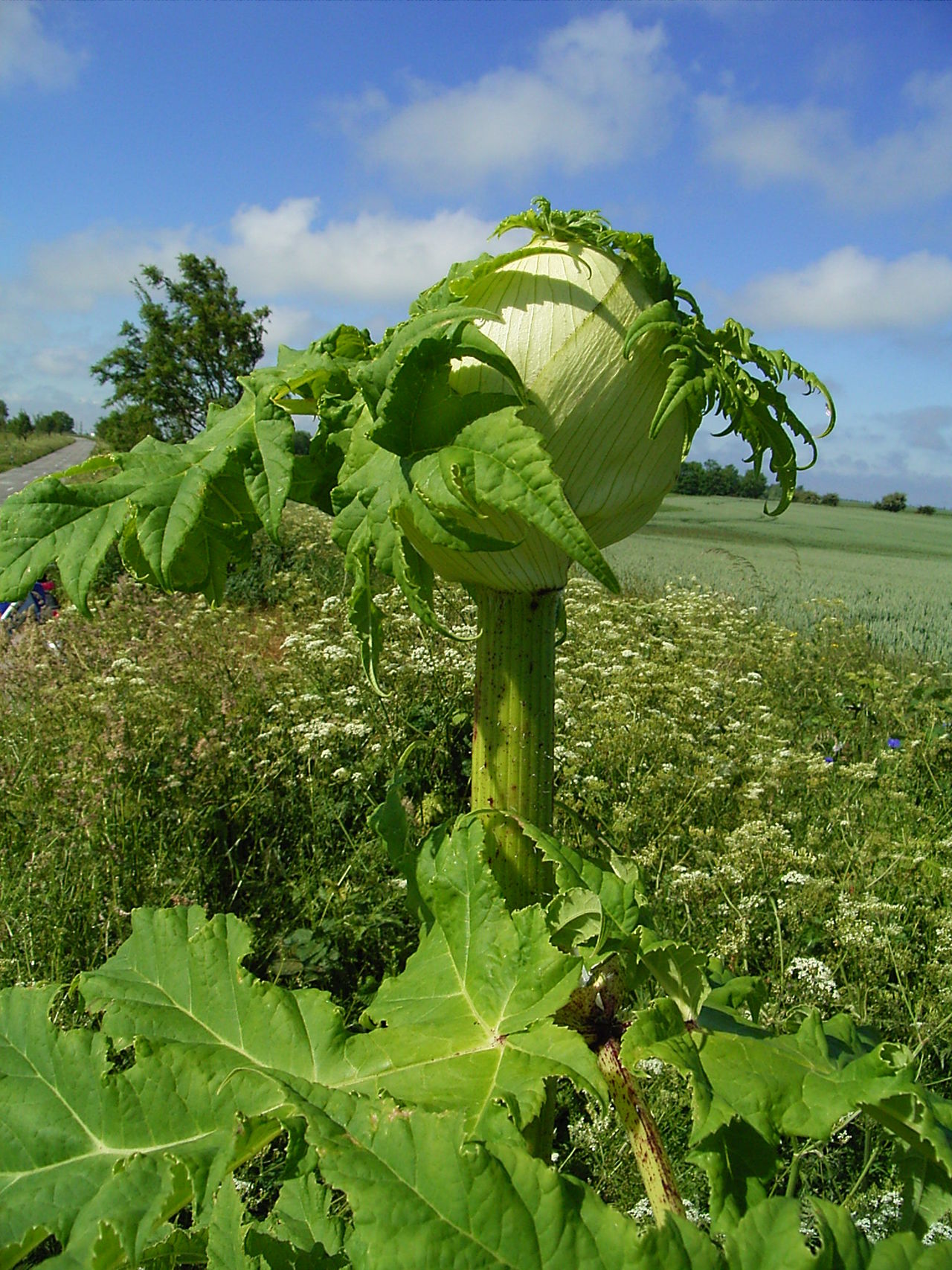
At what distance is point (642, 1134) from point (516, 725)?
50 cm

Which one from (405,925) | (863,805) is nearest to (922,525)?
(863,805)

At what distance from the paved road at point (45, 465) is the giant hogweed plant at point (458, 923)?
27.7 m

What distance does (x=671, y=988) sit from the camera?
1.07 meters

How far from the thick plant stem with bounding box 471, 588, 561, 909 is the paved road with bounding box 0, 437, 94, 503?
91.3 ft

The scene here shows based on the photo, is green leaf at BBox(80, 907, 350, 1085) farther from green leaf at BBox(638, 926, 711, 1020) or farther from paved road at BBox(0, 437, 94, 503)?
paved road at BBox(0, 437, 94, 503)

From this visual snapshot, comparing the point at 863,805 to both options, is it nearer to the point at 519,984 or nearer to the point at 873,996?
the point at 873,996

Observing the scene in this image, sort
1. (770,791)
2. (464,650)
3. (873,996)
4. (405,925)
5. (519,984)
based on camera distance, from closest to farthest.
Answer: (519,984) → (873,996) → (405,925) → (770,791) → (464,650)

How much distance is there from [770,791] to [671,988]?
337 centimetres

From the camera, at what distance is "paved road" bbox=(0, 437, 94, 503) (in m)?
42.5

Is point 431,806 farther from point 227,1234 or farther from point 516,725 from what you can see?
point 227,1234

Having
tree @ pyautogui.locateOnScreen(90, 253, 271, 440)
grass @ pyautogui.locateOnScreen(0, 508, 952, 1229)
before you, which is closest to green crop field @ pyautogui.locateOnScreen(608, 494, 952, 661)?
grass @ pyautogui.locateOnScreen(0, 508, 952, 1229)

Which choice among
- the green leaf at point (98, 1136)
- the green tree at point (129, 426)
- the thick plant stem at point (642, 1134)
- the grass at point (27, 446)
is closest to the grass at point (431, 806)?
the green leaf at point (98, 1136)

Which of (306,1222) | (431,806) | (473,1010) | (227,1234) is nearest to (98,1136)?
(227,1234)

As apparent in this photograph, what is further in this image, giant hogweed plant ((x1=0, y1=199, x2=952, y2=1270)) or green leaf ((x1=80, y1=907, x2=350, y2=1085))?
green leaf ((x1=80, y1=907, x2=350, y2=1085))
